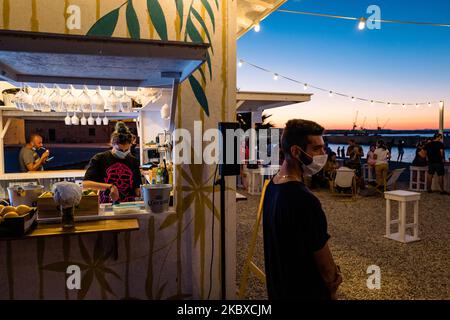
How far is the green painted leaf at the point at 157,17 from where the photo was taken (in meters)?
2.61

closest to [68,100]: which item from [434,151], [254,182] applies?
[254,182]

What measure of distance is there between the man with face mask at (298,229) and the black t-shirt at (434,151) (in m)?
8.80

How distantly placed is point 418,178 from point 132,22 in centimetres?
962

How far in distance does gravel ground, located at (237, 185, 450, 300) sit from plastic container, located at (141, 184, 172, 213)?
1.41 meters

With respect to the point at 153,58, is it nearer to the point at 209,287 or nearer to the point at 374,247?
the point at 209,287

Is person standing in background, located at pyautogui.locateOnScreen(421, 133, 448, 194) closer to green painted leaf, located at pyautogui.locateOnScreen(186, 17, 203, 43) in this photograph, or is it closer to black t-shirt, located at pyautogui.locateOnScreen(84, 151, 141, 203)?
green painted leaf, located at pyautogui.locateOnScreen(186, 17, 203, 43)

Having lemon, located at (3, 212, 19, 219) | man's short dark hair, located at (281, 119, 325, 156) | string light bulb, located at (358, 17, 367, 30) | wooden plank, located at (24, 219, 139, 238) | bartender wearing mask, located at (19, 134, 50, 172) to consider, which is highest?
string light bulb, located at (358, 17, 367, 30)

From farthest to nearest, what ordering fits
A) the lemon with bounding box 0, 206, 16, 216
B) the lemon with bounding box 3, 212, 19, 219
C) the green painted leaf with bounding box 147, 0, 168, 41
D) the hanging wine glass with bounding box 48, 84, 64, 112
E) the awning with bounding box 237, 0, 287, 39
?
the awning with bounding box 237, 0, 287, 39 < the hanging wine glass with bounding box 48, 84, 64, 112 < the green painted leaf with bounding box 147, 0, 168, 41 < the lemon with bounding box 0, 206, 16, 216 < the lemon with bounding box 3, 212, 19, 219

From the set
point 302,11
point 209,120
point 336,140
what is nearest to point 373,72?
point 302,11

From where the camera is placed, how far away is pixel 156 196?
8.70ft

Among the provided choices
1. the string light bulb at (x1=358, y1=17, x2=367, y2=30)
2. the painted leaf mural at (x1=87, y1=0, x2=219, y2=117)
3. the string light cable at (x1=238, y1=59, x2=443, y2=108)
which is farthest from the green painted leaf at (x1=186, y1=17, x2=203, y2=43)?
the string light cable at (x1=238, y1=59, x2=443, y2=108)

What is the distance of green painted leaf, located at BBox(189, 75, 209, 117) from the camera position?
9.02 feet

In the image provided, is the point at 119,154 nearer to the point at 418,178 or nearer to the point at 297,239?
the point at 297,239

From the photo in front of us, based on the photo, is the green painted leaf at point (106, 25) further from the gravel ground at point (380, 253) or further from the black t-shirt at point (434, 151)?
the black t-shirt at point (434, 151)
